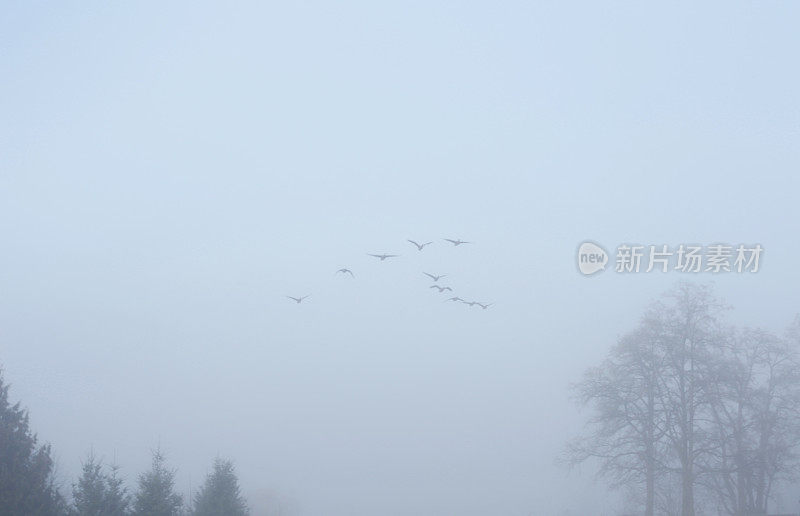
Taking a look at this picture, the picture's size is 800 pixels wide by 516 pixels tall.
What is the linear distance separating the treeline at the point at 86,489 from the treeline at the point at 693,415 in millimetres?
13771

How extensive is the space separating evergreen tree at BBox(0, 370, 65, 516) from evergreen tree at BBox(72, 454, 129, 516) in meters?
2.11

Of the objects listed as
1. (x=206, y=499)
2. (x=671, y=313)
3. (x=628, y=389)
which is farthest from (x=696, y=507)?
(x=206, y=499)

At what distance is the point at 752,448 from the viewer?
95.8 ft

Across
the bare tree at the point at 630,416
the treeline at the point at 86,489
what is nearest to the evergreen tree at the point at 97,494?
the treeline at the point at 86,489

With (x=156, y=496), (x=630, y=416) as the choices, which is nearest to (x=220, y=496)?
(x=156, y=496)

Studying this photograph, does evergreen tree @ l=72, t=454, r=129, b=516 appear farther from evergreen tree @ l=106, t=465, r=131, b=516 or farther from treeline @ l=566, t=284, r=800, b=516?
treeline @ l=566, t=284, r=800, b=516

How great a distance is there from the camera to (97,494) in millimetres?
25734

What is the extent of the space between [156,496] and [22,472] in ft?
17.3

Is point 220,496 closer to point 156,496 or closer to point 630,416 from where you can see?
point 156,496

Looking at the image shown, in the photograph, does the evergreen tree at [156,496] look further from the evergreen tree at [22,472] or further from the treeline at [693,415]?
the treeline at [693,415]

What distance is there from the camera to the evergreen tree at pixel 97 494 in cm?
2558

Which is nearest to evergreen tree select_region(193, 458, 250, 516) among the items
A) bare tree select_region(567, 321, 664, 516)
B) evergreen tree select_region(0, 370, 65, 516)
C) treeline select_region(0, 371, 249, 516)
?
treeline select_region(0, 371, 249, 516)
